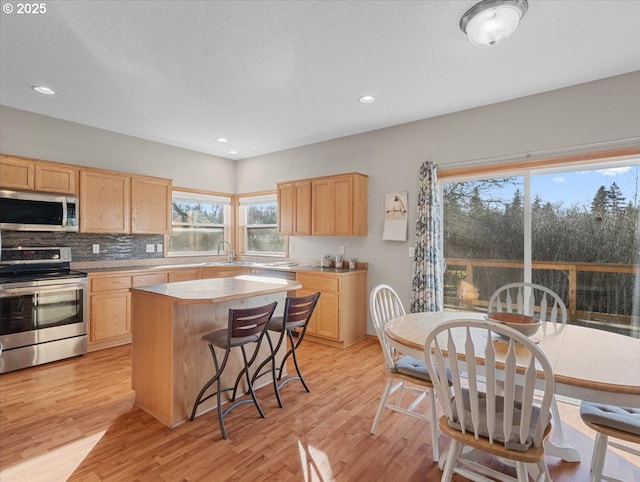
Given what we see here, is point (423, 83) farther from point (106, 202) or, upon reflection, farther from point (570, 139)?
point (106, 202)

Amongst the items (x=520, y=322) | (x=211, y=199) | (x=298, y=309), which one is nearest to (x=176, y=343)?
(x=298, y=309)

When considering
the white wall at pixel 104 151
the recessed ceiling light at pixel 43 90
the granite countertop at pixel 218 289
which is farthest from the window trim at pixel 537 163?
the recessed ceiling light at pixel 43 90

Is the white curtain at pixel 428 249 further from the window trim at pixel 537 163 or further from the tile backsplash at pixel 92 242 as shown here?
the tile backsplash at pixel 92 242

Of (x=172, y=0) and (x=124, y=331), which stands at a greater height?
(x=172, y=0)

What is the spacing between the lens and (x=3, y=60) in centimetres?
269

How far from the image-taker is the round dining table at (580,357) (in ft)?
4.41

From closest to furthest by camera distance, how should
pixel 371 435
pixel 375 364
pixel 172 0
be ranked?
pixel 172 0
pixel 371 435
pixel 375 364

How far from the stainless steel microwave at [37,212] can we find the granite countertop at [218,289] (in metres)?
1.94

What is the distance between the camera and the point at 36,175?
144 inches

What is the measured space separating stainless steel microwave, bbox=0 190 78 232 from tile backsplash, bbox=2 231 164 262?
1.04ft

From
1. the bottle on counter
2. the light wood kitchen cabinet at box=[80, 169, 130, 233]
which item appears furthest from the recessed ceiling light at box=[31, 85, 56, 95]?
the bottle on counter

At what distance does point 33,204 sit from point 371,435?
4050 millimetres

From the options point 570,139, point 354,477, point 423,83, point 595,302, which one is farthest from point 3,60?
point 595,302

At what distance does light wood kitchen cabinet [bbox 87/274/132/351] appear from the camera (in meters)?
3.84
